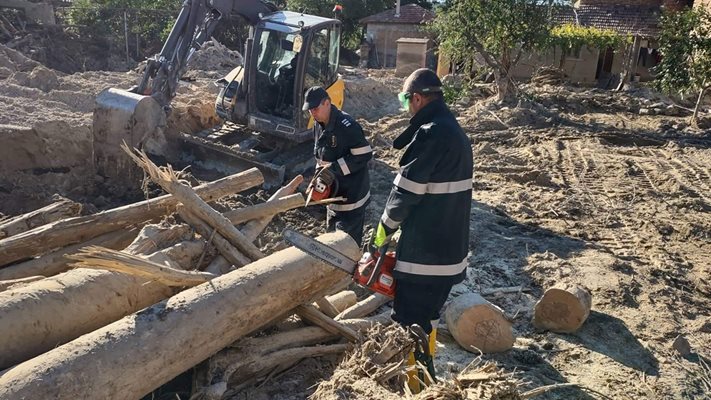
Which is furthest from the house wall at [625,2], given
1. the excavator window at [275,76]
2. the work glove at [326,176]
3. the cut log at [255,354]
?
the cut log at [255,354]

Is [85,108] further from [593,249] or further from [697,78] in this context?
[697,78]

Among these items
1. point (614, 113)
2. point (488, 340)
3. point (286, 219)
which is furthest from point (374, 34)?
point (488, 340)

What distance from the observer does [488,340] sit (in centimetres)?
460

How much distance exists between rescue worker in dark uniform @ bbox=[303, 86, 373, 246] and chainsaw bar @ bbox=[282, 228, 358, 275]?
144 centimetres

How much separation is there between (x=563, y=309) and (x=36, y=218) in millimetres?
4544

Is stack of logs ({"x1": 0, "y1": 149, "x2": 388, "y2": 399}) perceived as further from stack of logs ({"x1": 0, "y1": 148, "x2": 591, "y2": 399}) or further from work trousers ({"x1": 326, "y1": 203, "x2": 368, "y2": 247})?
work trousers ({"x1": 326, "y1": 203, "x2": 368, "y2": 247})

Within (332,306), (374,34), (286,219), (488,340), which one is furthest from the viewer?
(374,34)

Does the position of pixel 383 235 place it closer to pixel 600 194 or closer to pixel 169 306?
pixel 169 306

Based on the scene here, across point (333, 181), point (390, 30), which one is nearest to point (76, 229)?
point (333, 181)

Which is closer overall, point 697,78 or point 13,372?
point 13,372

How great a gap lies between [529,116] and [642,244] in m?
7.70

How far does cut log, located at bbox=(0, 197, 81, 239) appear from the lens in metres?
4.29

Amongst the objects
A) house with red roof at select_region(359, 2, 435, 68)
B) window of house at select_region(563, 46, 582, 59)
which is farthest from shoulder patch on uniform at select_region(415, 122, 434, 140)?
house with red roof at select_region(359, 2, 435, 68)

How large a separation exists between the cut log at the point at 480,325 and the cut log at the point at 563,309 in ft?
1.89
